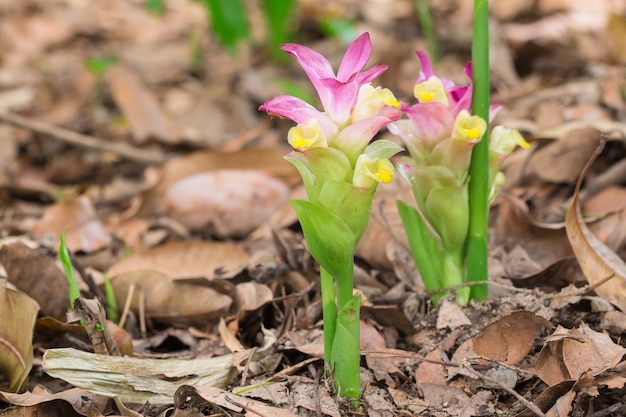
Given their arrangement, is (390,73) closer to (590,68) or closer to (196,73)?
(590,68)

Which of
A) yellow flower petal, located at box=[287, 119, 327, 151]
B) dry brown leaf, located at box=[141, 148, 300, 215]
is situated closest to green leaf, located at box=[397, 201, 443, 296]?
yellow flower petal, located at box=[287, 119, 327, 151]

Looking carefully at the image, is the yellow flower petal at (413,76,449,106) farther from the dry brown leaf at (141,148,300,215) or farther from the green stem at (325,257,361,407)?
the dry brown leaf at (141,148,300,215)

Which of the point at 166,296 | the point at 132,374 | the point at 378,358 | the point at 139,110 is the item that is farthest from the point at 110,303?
the point at 139,110

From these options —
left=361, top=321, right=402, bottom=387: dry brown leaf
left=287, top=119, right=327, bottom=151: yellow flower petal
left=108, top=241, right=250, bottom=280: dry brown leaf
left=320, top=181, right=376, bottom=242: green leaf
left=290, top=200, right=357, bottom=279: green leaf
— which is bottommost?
left=108, top=241, right=250, bottom=280: dry brown leaf

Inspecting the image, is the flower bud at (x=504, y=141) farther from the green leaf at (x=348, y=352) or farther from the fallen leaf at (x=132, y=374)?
the fallen leaf at (x=132, y=374)

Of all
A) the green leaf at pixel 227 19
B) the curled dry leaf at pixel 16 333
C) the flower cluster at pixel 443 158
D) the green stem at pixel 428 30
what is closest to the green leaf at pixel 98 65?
the green leaf at pixel 227 19

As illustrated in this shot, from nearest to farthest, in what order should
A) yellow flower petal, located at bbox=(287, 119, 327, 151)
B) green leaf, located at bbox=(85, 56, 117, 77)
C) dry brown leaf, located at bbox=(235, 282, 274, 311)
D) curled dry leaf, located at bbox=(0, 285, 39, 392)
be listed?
yellow flower petal, located at bbox=(287, 119, 327, 151), curled dry leaf, located at bbox=(0, 285, 39, 392), dry brown leaf, located at bbox=(235, 282, 274, 311), green leaf, located at bbox=(85, 56, 117, 77)

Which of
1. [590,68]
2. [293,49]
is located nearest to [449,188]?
[293,49]
